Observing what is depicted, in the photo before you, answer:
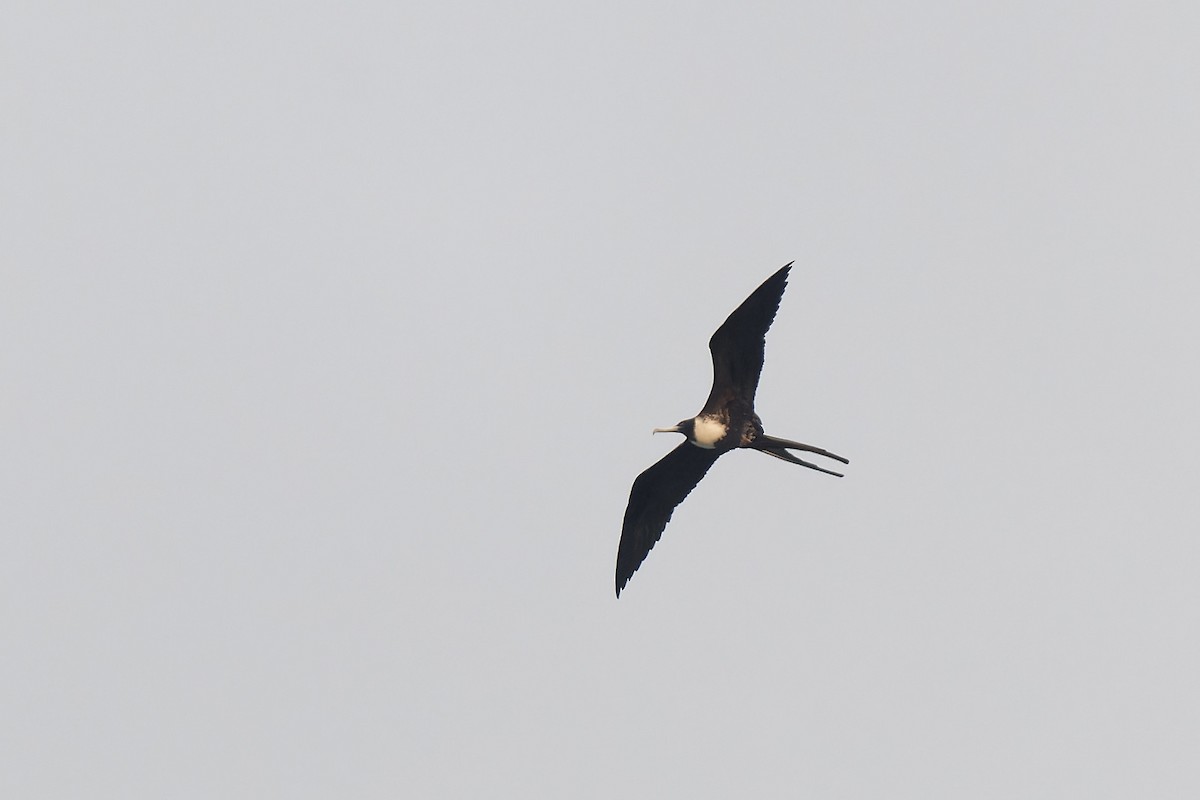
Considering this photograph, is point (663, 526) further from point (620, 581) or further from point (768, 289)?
point (768, 289)

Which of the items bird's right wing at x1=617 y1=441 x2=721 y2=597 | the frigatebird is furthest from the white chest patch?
bird's right wing at x1=617 y1=441 x2=721 y2=597

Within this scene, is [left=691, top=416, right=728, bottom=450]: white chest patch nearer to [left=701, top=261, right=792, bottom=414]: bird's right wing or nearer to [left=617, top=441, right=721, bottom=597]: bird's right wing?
[left=701, top=261, right=792, bottom=414]: bird's right wing

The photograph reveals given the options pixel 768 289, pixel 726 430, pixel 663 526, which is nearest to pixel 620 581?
pixel 663 526

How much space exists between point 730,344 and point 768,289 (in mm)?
956

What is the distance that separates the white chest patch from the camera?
19.2 metres

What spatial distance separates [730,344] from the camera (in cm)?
1850

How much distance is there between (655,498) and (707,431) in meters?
1.95

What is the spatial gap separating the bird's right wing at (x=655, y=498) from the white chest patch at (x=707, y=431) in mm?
682

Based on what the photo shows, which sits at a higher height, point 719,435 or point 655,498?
point 719,435

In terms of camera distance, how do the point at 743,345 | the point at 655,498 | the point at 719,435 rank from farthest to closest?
the point at 655,498 < the point at 719,435 < the point at 743,345

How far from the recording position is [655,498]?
20781 millimetres

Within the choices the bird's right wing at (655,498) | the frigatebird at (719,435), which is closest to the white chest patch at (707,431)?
the frigatebird at (719,435)

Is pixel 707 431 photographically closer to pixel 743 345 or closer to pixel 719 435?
pixel 719 435

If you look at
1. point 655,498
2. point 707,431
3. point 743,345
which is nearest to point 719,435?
point 707,431
